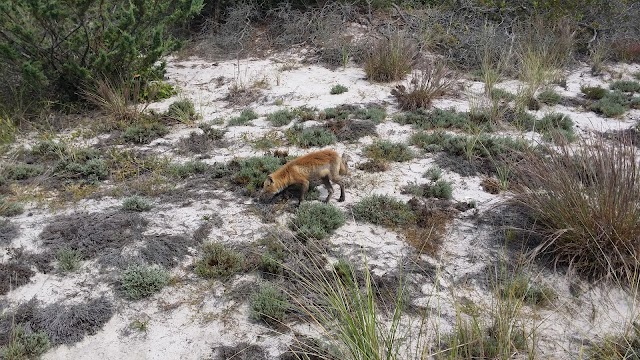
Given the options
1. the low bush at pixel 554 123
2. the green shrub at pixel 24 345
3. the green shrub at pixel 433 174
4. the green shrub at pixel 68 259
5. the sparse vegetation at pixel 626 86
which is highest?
the sparse vegetation at pixel 626 86

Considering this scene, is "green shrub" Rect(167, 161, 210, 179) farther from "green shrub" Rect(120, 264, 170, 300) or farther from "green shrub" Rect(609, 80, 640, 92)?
"green shrub" Rect(609, 80, 640, 92)

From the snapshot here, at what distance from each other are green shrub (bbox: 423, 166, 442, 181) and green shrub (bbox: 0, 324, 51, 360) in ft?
15.3

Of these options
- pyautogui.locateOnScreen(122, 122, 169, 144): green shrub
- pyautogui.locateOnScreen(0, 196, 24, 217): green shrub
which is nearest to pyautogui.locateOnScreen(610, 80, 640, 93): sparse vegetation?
pyautogui.locateOnScreen(122, 122, 169, 144): green shrub

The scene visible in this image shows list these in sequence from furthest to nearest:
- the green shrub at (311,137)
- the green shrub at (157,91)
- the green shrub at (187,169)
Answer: the green shrub at (157,91)
the green shrub at (311,137)
the green shrub at (187,169)

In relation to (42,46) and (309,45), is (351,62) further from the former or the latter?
(42,46)

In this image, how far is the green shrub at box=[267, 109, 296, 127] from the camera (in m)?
8.13

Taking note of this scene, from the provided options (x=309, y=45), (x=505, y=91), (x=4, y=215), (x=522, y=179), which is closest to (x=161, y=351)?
(x=4, y=215)

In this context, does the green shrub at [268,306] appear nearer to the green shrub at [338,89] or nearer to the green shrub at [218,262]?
the green shrub at [218,262]

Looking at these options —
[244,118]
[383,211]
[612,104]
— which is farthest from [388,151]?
[612,104]

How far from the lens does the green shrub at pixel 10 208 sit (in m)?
5.49

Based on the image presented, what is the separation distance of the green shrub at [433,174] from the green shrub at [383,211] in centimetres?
88

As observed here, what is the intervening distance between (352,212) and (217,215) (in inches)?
62.1

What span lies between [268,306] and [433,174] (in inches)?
127

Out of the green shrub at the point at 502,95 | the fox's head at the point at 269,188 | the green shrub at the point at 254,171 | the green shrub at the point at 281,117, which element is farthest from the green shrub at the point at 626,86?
the fox's head at the point at 269,188
